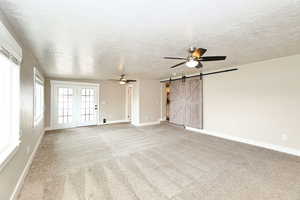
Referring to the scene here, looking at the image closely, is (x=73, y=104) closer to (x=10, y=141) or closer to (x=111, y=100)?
(x=111, y=100)

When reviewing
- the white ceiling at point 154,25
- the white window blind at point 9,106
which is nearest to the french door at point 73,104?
the white ceiling at point 154,25

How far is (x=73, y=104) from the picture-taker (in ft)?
21.4

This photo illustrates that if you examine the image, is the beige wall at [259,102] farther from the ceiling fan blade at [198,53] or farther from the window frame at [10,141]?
the window frame at [10,141]

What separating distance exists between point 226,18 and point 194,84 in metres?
4.17

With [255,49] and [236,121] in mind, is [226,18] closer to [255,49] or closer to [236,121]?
[255,49]

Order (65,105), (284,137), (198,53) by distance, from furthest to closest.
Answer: (65,105)
(284,137)
(198,53)

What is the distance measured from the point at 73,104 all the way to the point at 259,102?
728 cm

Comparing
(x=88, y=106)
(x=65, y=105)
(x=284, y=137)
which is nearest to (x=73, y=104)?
(x=65, y=105)

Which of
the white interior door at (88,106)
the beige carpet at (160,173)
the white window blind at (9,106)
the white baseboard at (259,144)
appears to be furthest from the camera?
the white interior door at (88,106)

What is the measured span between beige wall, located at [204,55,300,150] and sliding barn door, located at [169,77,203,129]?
1.51 ft

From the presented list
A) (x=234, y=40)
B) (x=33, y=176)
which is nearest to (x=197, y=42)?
(x=234, y=40)

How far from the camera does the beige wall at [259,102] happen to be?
344 cm

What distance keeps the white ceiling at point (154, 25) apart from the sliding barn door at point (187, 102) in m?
2.82

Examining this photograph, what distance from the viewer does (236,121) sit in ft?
14.8
